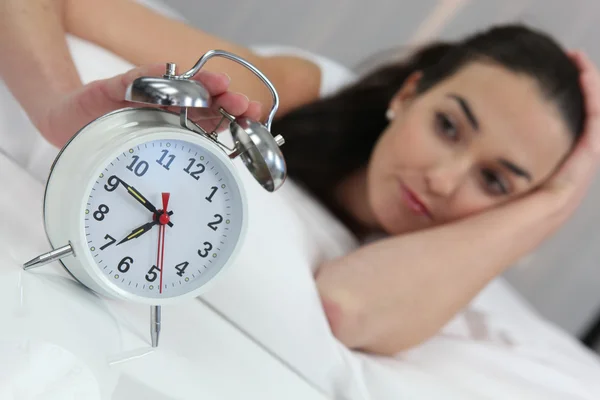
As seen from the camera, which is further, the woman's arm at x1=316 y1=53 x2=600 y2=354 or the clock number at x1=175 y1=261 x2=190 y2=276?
the woman's arm at x1=316 y1=53 x2=600 y2=354

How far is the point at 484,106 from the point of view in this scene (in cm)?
102

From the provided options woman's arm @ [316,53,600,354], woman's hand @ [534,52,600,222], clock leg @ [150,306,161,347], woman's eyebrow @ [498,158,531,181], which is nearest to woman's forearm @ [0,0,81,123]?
clock leg @ [150,306,161,347]

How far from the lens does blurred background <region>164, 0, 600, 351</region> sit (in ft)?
5.51

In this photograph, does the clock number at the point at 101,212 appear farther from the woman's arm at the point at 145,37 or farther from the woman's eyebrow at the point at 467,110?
the woman's eyebrow at the point at 467,110

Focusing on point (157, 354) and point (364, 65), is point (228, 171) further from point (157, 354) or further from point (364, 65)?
point (364, 65)

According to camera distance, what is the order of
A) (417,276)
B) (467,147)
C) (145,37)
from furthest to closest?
1. (467,147)
2. (417,276)
3. (145,37)

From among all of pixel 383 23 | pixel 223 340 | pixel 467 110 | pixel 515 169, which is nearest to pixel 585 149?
pixel 515 169

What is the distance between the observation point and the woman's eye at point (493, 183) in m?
1.06

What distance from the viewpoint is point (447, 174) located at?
39.6 inches

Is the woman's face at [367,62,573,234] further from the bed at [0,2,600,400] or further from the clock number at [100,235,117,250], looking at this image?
the clock number at [100,235,117,250]

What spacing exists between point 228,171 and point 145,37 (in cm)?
42

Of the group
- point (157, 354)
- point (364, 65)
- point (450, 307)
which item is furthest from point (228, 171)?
point (364, 65)

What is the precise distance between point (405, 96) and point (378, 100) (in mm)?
104

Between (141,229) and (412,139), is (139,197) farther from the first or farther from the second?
(412,139)
